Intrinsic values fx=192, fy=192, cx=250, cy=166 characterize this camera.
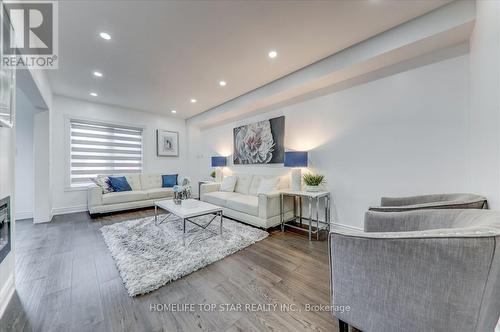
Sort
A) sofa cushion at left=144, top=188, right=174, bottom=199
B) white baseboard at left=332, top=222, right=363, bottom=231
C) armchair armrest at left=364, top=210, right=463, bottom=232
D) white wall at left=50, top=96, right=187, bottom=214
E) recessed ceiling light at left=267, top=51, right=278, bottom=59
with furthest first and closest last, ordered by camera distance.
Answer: sofa cushion at left=144, top=188, right=174, bottom=199
white wall at left=50, top=96, right=187, bottom=214
white baseboard at left=332, top=222, right=363, bottom=231
recessed ceiling light at left=267, top=51, right=278, bottom=59
armchair armrest at left=364, top=210, right=463, bottom=232

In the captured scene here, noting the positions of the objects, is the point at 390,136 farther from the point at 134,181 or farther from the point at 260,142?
the point at 134,181

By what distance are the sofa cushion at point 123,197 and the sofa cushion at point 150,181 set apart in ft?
1.70

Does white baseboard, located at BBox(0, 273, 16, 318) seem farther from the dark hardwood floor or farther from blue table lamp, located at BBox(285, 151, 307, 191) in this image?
blue table lamp, located at BBox(285, 151, 307, 191)

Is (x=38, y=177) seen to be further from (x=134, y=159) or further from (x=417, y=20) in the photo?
(x=417, y=20)

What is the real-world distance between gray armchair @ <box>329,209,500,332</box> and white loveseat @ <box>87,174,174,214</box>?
451cm

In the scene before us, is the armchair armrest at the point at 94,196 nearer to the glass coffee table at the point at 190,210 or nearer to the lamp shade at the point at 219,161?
the glass coffee table at the point at 190,210

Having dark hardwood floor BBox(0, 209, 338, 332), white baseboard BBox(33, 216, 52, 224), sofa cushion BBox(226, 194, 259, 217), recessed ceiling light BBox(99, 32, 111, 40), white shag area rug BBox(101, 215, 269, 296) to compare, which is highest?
recessed ceiling light BBox(99, 32, 111, 40)

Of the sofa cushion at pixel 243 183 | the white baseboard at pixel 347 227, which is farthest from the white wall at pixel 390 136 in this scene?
the sofa cushion at pixel 243 183

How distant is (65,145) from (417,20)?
20.9 feet

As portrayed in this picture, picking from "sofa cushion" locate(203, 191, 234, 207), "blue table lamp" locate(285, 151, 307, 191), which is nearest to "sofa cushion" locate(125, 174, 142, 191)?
"sofa cushion" locate(203, 191, 234, 207)

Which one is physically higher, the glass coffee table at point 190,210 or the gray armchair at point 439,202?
the gray armchair at point 439,202

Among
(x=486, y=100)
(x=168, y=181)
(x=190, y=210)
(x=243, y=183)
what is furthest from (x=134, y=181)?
(x=486, y=100)

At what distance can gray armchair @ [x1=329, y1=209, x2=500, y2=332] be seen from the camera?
81cm

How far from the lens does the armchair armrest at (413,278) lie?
0.82m
